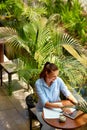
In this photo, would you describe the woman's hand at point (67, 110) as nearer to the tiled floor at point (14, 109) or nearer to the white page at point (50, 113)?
the white page at point (50, 113)

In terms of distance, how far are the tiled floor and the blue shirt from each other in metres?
0.91

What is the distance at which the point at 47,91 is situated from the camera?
15.8 feet

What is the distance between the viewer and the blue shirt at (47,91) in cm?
472

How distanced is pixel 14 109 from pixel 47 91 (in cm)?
141

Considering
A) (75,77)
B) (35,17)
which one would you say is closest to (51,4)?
(35,17)

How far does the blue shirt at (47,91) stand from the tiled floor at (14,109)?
914mm

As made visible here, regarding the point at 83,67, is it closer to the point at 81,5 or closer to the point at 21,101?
the point at 21,101

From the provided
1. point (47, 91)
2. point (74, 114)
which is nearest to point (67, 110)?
point (74, 114)

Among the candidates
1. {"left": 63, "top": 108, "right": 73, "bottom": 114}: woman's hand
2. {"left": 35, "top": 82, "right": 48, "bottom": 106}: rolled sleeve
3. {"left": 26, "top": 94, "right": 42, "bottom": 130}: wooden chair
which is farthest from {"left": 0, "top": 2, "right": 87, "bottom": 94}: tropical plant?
{"left": 63, "top": 108, "right": 73, "bottom": 114}: woman's hand

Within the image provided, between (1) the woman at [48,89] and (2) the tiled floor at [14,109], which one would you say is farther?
(2) the tiled floor at [14,109]

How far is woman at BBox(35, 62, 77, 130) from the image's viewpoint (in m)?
4.66

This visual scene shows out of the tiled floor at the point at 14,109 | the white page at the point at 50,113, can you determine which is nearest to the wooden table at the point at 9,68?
the tiled floor at the point at 14,109

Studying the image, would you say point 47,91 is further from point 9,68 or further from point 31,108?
point 9,68

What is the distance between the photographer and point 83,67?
537cm
